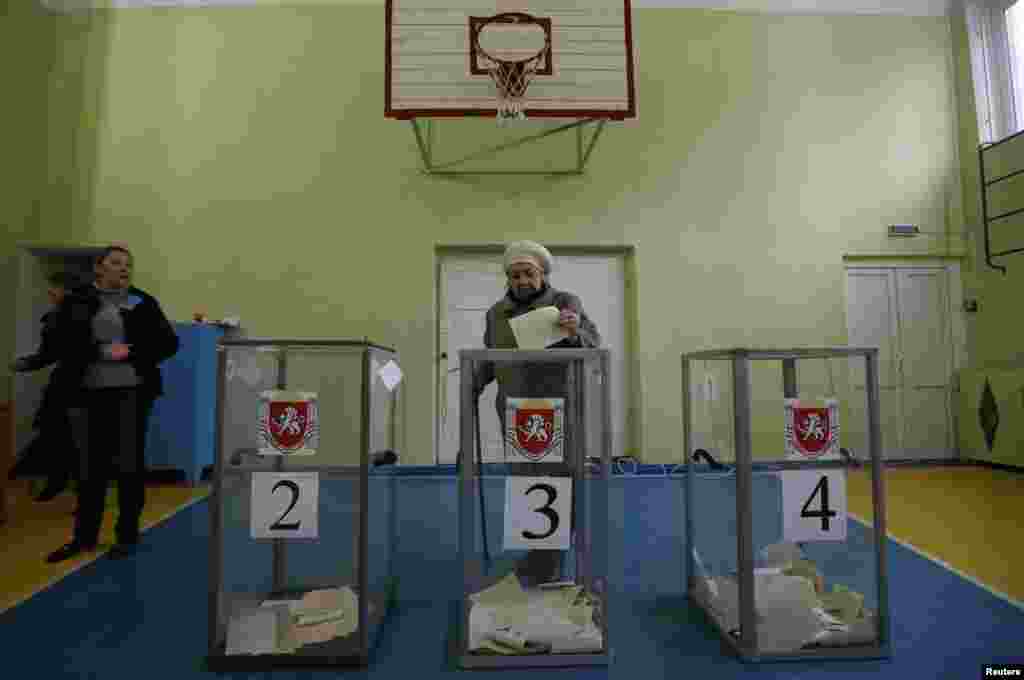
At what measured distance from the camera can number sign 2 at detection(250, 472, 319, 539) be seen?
4.65ft

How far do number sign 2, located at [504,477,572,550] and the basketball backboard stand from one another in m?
2.58

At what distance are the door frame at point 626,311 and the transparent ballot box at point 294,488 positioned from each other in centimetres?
282

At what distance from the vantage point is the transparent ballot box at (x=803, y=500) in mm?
1478

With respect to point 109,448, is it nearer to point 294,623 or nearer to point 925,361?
point 294,623

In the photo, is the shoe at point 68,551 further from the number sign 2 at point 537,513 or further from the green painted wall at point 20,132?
the green painted wall at point 20,132

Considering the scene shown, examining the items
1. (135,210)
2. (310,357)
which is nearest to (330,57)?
(135,210)

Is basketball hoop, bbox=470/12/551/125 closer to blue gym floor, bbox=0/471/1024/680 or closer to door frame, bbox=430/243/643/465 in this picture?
door frame, bbox=430/243/643/465

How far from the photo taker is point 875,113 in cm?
460

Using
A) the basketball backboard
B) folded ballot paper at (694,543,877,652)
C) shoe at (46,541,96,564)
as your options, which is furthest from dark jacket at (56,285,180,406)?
folded ballot paper at (694,543,877,652)

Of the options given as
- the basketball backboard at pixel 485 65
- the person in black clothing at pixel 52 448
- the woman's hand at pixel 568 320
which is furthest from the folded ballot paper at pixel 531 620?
the basketball backboard at pixel 485 65

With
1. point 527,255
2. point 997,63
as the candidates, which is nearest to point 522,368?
point 527,255

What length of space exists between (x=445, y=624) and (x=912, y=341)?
4.75m

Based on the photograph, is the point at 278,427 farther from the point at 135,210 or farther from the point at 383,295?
the point at 135,210

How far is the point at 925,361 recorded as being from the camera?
4.57m
